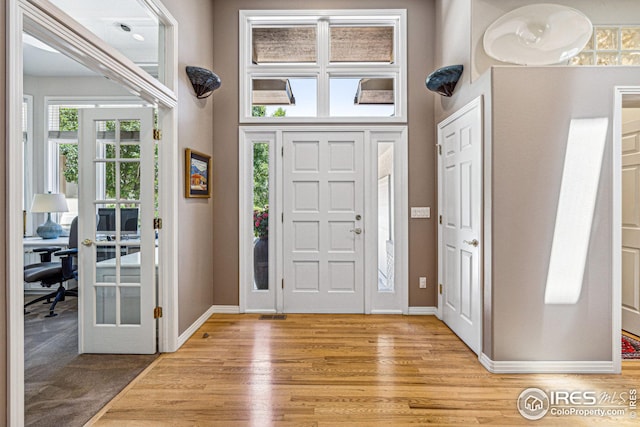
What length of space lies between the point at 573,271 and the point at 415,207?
1.62 meters

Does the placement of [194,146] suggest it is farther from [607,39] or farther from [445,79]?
[607,39]

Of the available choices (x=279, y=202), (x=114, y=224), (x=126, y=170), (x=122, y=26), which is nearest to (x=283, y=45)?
(x=279, y=202)

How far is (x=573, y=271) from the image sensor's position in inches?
98.0

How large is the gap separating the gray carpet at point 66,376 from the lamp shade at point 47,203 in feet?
5.02

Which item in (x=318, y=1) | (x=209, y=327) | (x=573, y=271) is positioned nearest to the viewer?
(x=573, y=271)

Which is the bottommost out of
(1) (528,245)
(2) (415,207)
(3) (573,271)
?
(3) (573,271)

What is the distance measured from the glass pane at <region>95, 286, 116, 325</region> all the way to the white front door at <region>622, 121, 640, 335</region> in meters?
4.44

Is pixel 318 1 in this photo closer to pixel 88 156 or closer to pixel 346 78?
pixel 346 78

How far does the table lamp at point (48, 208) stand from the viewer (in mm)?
4293

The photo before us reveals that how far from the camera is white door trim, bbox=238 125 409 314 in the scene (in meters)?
3.86

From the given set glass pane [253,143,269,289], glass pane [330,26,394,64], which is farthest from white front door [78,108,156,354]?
glass pane [330,26,394,64]

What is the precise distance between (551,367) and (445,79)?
2.42m

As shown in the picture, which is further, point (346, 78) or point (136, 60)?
point (346, 78)

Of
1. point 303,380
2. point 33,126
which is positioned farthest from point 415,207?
point 33,126
